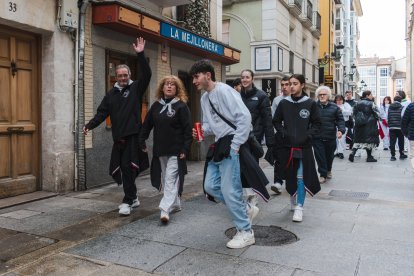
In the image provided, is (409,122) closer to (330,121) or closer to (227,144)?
(330,121)

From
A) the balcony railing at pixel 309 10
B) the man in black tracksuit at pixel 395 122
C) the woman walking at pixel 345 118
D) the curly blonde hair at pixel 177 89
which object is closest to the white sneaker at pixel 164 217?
the curly blonde hair at pixel 177 89

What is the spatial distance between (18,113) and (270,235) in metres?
4.28

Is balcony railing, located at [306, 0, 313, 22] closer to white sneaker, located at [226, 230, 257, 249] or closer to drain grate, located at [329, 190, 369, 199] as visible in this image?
drain grate, located at [329, 190, 369, 199]

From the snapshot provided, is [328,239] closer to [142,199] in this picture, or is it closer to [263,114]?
[263,114]

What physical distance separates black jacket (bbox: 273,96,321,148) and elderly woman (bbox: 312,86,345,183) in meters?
2.68

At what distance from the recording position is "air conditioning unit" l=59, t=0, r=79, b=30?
22.3ft

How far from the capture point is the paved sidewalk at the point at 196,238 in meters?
3.70

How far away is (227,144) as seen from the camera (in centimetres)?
420

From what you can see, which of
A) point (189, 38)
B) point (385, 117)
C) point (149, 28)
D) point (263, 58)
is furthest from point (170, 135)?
point (263, 58)

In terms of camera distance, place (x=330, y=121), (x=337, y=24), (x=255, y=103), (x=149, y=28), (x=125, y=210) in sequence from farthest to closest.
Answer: (x=337, y=24) → (x=330, y=121) → (x=149, y=28) → (x=255, y=103) → (x=125, y=210)

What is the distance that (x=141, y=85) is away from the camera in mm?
5582

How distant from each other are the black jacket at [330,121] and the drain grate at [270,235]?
368 centimetres

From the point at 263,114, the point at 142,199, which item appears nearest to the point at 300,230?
the point at 263,114

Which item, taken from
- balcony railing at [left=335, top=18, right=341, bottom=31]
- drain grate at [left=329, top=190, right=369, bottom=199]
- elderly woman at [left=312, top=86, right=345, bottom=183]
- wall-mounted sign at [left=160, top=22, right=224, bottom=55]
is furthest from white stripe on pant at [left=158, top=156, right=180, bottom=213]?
balcony railing at [left=335, top=18, right=341, bottom=31]
